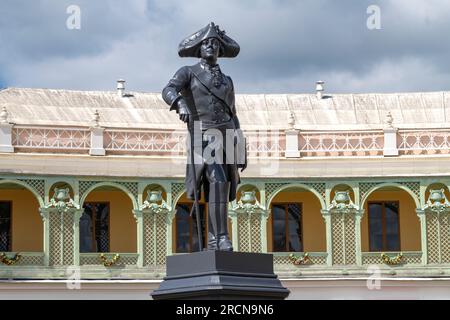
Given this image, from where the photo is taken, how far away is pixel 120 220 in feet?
133

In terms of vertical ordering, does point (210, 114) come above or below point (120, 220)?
above

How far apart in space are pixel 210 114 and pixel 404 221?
86.3 ft

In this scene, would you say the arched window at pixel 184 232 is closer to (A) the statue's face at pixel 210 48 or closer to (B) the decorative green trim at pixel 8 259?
(B) the decorative green trim at pixel 8 259

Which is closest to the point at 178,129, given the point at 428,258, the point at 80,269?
the point at 80,269

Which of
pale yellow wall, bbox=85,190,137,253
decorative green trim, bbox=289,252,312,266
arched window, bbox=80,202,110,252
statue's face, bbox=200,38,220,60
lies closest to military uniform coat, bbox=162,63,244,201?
statue's face, bbox=200,38,220,60

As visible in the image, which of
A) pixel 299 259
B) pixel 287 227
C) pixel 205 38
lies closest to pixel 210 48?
pixel 205 38

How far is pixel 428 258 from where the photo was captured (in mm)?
39469

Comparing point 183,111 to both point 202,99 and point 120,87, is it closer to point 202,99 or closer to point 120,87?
point 202,99

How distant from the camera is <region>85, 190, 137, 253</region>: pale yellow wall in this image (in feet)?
133

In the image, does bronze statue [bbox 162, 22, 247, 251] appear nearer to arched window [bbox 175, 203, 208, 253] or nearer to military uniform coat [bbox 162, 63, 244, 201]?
military uniform coat [bbox 162, 63, 244, 201]

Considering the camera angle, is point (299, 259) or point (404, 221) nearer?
point (299, 259)

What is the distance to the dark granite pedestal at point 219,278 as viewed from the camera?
14180 millimetres

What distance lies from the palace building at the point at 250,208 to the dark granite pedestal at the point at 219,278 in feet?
75.5

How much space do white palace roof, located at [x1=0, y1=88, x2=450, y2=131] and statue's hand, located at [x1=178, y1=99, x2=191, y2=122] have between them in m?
30.6
